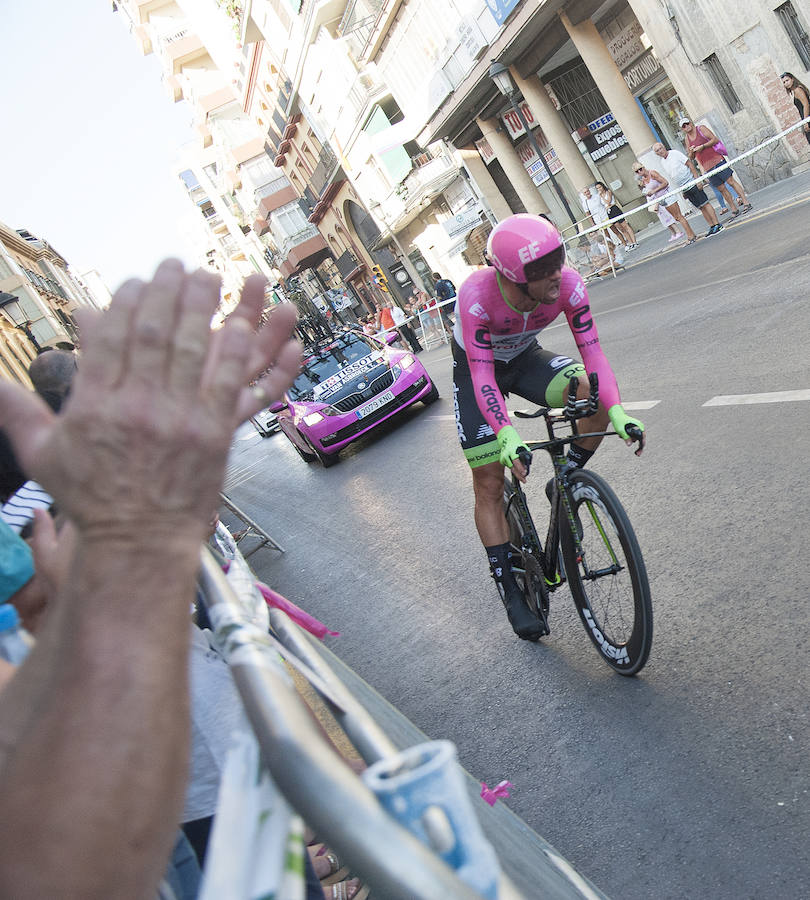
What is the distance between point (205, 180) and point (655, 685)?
130 metres

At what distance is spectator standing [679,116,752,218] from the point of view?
16750 mm

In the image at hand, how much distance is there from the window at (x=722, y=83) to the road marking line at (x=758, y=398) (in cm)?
1650

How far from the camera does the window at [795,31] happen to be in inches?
714

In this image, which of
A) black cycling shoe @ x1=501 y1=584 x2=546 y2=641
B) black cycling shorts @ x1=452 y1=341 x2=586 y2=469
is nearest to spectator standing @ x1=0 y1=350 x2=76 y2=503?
black cycling shorts @ x1=452 y1=341 x2=586 y2=469

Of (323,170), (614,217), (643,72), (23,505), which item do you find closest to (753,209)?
(614,217)

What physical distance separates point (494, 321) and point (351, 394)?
920 centimetres

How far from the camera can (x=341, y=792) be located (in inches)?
33.9

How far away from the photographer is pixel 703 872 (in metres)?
2.61

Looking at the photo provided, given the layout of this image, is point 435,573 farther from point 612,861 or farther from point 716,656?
point 612,861

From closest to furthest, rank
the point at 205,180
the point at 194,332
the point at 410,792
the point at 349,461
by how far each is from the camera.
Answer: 1. the point at 410,792
2. the point at 194,332
3. the point at 349,461
4. the point at 205,180

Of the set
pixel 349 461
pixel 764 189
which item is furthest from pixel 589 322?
pixel 764 189

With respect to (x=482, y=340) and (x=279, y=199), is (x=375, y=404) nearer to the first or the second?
(x=482, y=340)

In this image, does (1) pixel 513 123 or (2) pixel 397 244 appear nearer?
(1) pixel 513 123

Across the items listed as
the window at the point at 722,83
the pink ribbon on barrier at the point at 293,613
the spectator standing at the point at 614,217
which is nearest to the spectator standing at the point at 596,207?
the spectator standing at the point at 614,217
